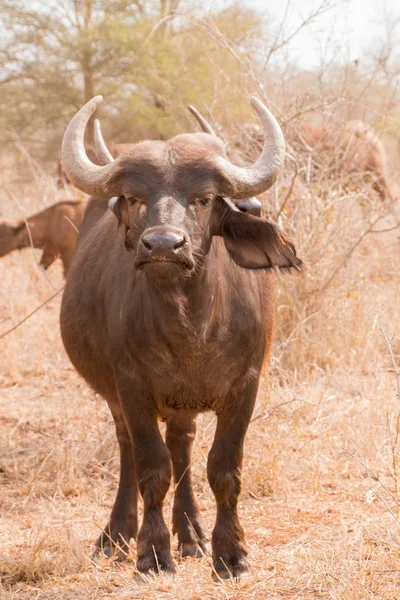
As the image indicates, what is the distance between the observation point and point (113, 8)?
18.7m

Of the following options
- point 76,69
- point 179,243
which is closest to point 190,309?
point 179,243

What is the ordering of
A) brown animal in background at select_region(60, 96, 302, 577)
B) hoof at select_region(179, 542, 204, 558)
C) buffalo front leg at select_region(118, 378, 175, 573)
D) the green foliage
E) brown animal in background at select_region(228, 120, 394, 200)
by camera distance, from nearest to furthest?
1. brown animal in background at select_region(60, 96, 302, 577)
2. buffalo front leg at select_region(118, 378, 175, 573)
3. hoof at select_region(179, 542, 204, 558)
4. brown animal in background at select_region(228, 120, 394, 200)
5. the green foliage

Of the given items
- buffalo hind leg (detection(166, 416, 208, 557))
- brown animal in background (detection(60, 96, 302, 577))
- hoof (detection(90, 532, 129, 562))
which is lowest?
hoof (detection(90, 532, 129, 562))

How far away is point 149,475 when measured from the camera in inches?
147

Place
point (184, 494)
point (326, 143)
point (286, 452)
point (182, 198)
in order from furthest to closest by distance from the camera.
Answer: point (326, 143) → point (286, 452) → point (184, 494) → point (182, 198)

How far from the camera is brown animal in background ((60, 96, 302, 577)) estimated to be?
3494mm

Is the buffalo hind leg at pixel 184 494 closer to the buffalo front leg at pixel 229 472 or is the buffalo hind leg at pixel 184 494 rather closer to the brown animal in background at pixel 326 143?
the buffalo front leg at pixel 229 472

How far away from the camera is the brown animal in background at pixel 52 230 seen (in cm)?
889

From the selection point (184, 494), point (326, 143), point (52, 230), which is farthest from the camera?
point (52, 230)

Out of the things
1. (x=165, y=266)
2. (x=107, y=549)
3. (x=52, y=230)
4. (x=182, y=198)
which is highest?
(x=182, y=198)

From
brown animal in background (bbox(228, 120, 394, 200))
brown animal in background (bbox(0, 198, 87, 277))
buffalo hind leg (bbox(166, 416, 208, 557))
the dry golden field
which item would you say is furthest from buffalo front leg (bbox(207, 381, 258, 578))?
brown animal in background (bbox(0, 198, 87, 277))

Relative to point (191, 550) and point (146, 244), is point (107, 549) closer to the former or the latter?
point (191, 550)

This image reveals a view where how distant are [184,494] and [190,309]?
1131 mm

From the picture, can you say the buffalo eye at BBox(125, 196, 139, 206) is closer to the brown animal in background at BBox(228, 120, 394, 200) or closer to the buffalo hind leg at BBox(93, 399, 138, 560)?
the buffalo hind leg at BBox(93, 399, 138, 560)
